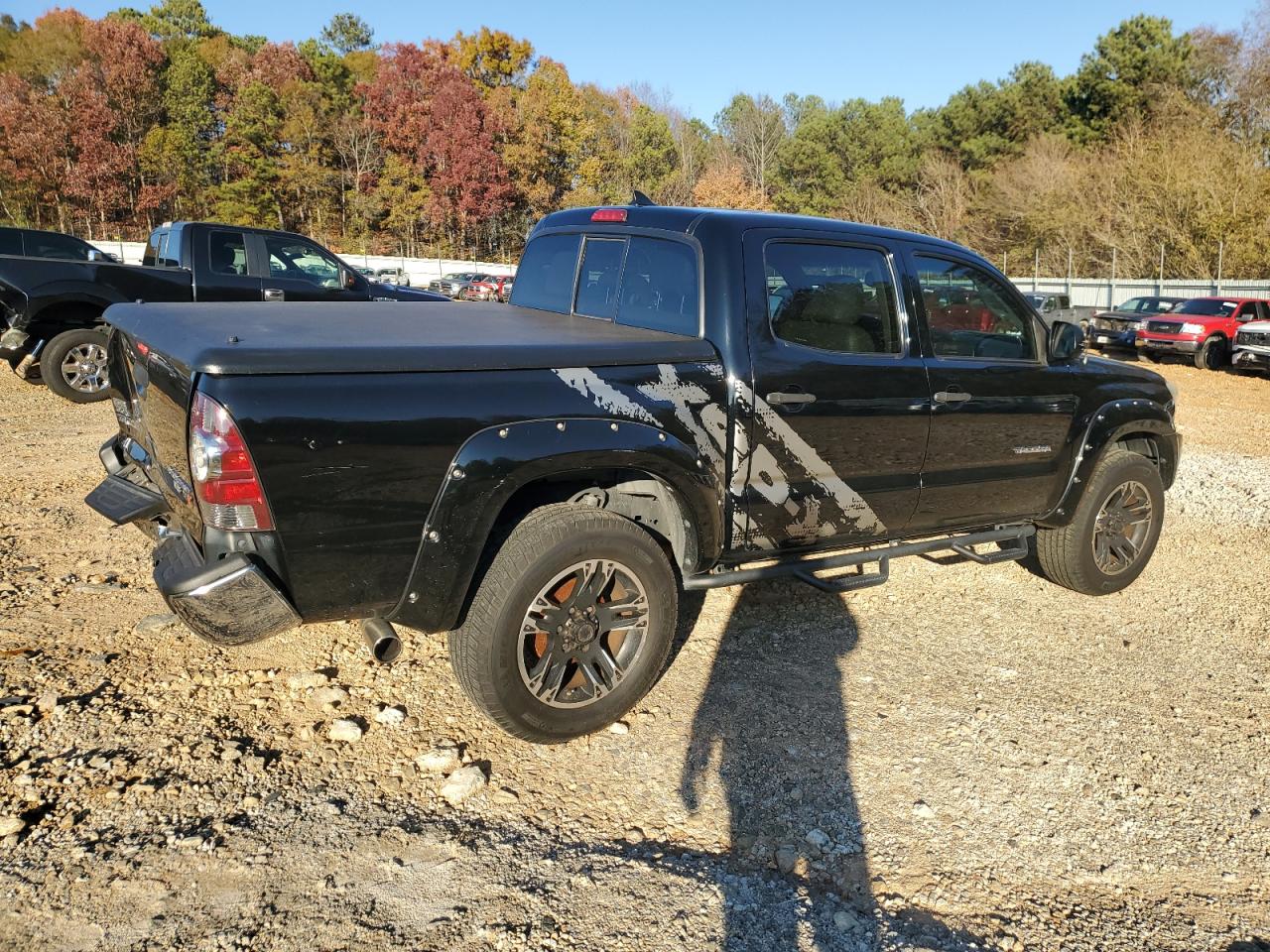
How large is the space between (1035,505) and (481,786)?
3.28 metres

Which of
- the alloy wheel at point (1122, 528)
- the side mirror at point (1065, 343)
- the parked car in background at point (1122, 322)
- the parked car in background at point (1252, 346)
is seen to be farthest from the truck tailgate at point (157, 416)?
the parked car in background at point (1122, 322)

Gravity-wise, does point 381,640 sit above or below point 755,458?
below

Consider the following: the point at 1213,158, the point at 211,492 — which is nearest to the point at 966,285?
the point at 211,492

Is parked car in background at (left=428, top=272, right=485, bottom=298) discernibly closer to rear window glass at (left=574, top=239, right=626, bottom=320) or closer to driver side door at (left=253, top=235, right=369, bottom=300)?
driver side door at (left=253, top=235, right=369, bottom=300)

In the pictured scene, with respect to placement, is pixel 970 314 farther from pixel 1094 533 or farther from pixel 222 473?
pixel 222 473

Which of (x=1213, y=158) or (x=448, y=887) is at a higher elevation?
(x=1213, y=158)

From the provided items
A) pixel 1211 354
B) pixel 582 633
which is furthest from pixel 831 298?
pixel 1211 354

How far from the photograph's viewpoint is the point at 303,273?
10125mm

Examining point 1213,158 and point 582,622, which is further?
point 1213,158

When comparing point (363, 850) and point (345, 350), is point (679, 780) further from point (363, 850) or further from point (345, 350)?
point (345, 350)

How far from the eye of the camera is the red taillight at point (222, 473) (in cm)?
259

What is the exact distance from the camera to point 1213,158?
29.6 meters

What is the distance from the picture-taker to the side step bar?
3787 mm

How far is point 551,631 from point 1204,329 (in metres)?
19.9
